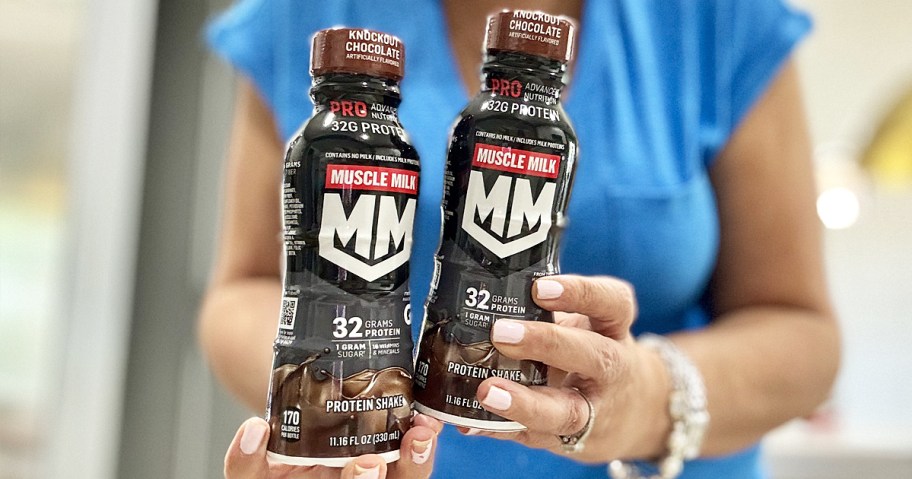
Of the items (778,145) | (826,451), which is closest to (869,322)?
(826,451)

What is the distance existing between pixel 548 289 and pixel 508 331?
33 mm

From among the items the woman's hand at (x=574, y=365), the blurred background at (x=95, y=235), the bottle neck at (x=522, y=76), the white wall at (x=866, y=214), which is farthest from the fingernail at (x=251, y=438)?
the white wall at (x=866, y=214)

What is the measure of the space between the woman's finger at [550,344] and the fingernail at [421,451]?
0.07 m

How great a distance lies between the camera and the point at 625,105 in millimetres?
662

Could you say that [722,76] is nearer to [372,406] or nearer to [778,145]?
[778,145]

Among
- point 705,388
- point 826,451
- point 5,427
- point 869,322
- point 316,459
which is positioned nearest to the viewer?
point 316,459

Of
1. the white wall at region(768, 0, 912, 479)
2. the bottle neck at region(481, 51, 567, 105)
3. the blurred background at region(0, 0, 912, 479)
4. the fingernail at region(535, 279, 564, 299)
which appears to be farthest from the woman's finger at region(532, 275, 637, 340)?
the white wall at region(768, 0, 912, 479)

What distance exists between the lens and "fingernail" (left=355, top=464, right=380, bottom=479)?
0.41 metres

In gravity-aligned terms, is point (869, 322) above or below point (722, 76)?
below

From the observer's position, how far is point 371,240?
→ 43cm

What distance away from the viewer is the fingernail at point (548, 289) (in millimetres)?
432

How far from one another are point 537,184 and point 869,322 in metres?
1.89

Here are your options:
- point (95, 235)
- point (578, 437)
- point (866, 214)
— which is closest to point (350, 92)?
point (578, 437)

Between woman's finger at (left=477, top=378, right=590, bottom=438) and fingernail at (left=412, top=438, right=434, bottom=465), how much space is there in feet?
0.13
